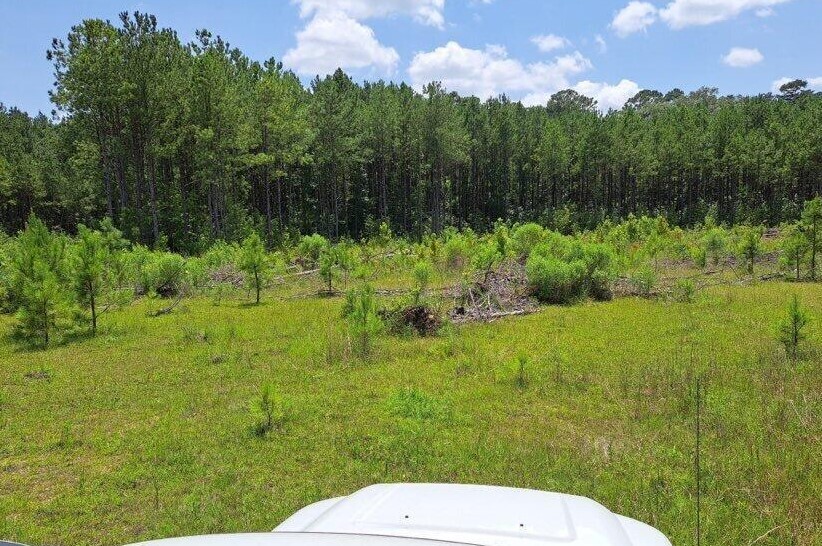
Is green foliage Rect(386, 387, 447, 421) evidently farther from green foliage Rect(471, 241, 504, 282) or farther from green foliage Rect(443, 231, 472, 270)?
green foliage Rect(443, 231, 472, 270)

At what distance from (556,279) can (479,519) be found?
15662mm

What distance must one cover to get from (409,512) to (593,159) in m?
60.1

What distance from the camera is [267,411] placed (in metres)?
7.21

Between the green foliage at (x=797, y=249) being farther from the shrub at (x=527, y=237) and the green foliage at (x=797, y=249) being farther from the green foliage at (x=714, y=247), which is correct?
the shrub at (x=527, y=237)

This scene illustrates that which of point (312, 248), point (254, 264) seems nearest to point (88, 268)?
point (254, 264)

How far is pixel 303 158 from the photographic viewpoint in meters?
37.7

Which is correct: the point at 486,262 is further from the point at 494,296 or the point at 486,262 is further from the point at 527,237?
the point at 527,237

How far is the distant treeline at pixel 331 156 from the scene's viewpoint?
31.7m

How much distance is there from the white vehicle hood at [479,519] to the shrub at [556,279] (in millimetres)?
15132

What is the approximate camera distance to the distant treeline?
31.7 meters

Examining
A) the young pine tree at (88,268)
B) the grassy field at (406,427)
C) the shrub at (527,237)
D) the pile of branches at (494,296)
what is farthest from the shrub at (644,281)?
the young pine tree at (88,268)

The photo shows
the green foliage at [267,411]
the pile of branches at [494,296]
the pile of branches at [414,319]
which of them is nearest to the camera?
the green foliage at [267,411]

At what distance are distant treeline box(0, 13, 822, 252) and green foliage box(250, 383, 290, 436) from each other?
1038 inches

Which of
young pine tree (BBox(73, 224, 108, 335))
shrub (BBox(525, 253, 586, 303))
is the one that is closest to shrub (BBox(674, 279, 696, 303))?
shrub (BBox(525, 253, 586, 303))
